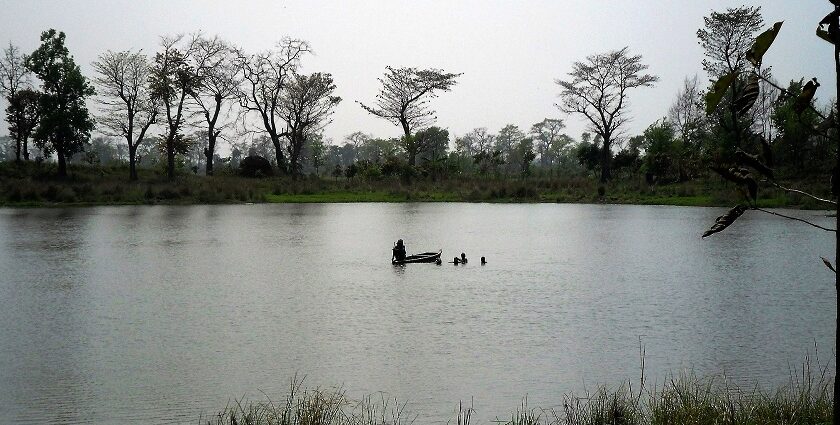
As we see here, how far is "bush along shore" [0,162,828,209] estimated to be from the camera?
3403cm

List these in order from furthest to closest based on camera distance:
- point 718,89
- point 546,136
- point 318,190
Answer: point 546,136 < point 318,190 < point 718,89

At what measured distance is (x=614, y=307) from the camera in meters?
10.6

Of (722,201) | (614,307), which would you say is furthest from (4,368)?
A: (722,201)

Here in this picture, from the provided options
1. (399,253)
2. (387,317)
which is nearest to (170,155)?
(399,253)

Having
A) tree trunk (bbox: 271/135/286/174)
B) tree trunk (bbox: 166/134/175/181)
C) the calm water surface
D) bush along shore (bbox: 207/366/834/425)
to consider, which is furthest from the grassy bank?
tree trunk (bbox: 271/135/286/174)

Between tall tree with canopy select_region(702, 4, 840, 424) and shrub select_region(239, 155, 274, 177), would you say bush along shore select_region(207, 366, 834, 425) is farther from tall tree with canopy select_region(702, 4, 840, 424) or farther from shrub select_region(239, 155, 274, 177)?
shrub select_region(239, 155, 274, 177)

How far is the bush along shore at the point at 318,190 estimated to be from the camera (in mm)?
34031

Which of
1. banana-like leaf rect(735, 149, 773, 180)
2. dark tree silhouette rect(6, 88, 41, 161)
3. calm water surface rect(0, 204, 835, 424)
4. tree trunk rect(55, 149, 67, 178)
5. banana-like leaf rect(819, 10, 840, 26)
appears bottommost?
calm water surface rect(0, 204, 835, 424)

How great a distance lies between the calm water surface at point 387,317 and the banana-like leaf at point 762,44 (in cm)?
397

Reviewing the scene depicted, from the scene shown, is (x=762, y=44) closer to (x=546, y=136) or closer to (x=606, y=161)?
(x=606, y=161)

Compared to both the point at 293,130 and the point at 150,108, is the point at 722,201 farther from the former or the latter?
the point at 150,108

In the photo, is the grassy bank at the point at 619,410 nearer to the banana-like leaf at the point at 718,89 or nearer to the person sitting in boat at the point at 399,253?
the banana-like leaf at the point at 718,89

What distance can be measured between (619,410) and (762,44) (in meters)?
3.43

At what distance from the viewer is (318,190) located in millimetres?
41406
